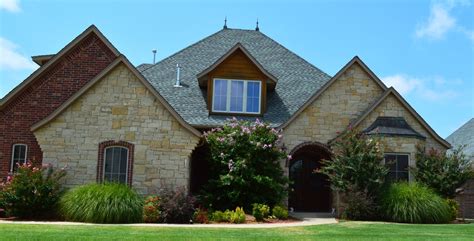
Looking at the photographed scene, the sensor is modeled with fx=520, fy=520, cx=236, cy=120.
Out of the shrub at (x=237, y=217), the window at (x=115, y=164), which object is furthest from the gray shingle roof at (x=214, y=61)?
the shrub at (x=237, y=217)

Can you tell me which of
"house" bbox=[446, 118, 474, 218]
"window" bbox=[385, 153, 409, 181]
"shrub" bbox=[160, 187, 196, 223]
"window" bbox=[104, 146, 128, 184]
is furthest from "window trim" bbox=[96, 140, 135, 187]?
"house" bbox=[446, 118, 474, 218]

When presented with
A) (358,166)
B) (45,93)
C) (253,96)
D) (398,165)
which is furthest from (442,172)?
(45,93)

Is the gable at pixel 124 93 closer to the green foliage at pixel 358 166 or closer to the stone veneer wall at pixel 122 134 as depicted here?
the stone veneer wall at pixel 122 134

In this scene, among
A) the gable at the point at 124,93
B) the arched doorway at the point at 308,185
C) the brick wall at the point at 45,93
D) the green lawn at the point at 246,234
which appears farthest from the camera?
the arched doorway at the point at 308,185

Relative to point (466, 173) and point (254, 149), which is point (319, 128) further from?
point (466, 173)

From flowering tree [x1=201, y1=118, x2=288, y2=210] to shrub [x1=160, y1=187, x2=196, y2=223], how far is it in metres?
2.04

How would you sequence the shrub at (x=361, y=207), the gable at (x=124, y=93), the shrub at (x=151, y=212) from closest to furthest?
the shrub at (x=151, y=212) < the shrub at (x=361, y=207) < the gable at (x=124, y=93)

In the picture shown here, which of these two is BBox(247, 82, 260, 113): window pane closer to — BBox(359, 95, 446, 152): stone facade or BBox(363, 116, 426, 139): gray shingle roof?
BBox(359, 95, 446, 152): stone facade

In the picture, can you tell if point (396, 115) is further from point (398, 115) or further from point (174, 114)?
point (174, 114)

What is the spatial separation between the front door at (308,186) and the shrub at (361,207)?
466 cm

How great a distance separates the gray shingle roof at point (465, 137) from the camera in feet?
89.1

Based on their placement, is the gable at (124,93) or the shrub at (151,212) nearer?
the shrub at (151,212)

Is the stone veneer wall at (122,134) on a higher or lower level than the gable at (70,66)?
lower

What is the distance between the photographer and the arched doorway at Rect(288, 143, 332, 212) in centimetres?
2211
